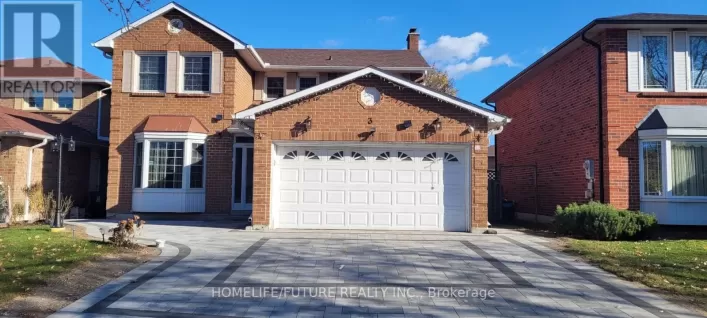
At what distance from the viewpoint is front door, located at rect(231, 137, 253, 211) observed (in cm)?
1623

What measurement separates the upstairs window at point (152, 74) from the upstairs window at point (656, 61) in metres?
14.6

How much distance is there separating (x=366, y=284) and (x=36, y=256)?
19.0 ft

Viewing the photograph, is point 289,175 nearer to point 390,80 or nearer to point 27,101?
point 390,80

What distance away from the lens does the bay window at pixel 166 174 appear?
607 inches

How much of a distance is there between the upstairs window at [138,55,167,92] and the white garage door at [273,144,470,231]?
620 centimetres

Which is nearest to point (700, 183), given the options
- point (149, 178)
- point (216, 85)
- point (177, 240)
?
point (177, 240)

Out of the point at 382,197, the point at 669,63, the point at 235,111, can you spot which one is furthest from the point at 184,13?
the point at 669,63

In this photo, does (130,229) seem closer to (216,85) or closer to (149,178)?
(149,178)

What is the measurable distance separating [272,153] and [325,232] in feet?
8.16

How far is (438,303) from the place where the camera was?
6039mm

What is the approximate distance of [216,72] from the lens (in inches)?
636

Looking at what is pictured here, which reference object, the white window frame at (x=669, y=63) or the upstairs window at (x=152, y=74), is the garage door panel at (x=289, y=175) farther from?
the white window frame at (x=669, y=63)

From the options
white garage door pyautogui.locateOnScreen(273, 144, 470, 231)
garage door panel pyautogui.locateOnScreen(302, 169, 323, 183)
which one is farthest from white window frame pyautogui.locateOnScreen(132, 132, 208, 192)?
garage door panel pyautogui.locateOnScreen(302, 169, 323, 183)

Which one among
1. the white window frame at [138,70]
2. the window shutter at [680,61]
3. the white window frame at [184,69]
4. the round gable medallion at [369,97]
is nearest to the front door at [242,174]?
the white window frame at [184,69]
